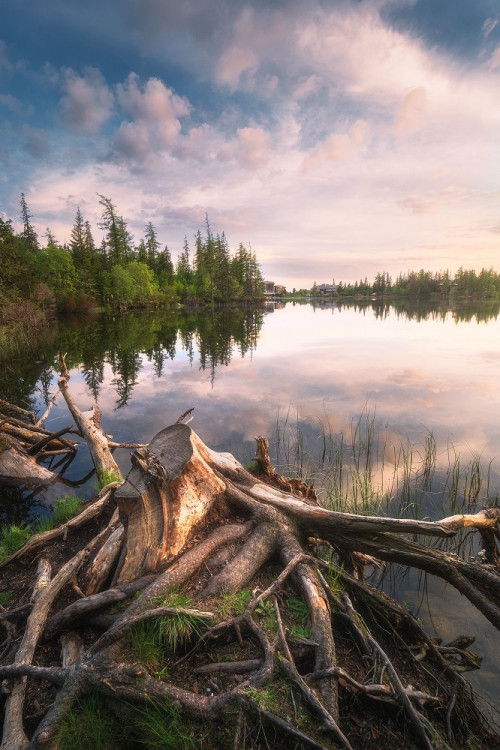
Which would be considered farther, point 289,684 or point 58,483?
point 58,483

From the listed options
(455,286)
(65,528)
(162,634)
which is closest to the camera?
(162,634)

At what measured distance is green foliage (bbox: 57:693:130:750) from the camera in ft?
8.13

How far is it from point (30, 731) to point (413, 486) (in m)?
8.35

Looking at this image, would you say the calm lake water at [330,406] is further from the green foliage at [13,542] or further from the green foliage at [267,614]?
the green foliage at [267,614]

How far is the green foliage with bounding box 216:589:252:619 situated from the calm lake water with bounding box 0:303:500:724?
317 cm

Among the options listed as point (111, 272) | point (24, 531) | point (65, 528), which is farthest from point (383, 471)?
point (111, 272)

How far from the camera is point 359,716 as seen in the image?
271cm

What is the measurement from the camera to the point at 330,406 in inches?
573

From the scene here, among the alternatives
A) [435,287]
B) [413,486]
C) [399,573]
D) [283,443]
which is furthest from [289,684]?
[435,287]

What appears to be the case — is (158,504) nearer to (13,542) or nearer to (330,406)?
(13,542)

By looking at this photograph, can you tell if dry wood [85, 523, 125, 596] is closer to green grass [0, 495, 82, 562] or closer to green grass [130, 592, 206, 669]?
green grass [130, 592, 206, 669]

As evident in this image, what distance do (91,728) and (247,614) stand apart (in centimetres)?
138

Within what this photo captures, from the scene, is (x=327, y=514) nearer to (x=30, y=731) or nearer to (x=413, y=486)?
(x=30, y=731)

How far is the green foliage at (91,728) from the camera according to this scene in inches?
97.6
